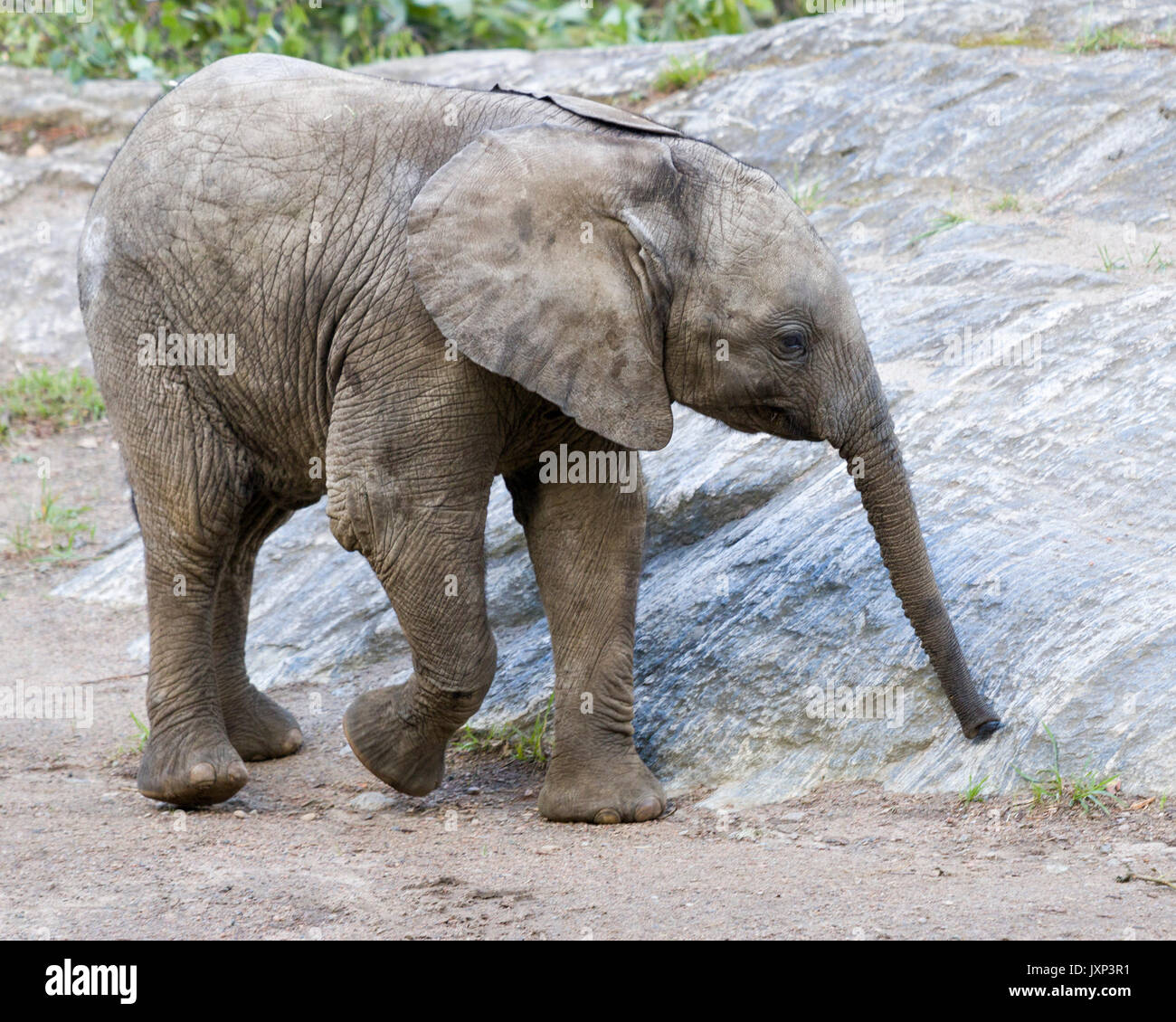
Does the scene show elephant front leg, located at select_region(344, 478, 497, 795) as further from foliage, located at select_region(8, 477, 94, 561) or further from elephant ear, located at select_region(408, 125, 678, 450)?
foliage, located at select_region(8, 477, 94, 561)

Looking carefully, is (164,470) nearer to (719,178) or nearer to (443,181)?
(443,181)

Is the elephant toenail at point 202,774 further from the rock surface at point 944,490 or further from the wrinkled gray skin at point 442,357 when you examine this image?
the rock surface at point 944,490

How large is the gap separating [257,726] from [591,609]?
1909mm

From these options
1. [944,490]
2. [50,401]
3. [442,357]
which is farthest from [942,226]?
[50,401]

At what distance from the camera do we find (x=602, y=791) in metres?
6.02

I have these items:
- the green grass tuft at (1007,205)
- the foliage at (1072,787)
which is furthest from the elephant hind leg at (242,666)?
the green grass tuft at (1007,205)

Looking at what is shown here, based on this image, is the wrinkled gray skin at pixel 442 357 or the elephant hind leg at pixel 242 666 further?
the elephant hind leg at pixel 242 666

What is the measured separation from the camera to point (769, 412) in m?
5.64

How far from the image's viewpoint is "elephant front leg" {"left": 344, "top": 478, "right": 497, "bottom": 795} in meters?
5.65

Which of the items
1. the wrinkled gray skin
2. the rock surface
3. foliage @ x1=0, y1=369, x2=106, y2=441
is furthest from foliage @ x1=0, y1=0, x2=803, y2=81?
the wrinkled gray skin

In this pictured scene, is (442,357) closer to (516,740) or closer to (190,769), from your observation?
(190,769)

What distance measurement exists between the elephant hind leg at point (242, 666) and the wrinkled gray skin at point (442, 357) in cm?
53

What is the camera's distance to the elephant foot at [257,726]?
712cm
